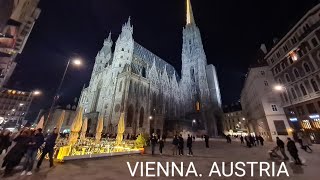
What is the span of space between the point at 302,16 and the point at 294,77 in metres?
9.78

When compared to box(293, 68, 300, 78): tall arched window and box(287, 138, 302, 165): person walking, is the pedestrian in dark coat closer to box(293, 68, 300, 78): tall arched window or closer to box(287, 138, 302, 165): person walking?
box(287, 138, 302, 165): person walking

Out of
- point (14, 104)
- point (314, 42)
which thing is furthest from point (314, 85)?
point (14, 104)

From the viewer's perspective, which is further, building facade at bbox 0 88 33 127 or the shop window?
building facade at bbox 0 88 33 127

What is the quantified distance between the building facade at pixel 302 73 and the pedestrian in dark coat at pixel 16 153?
31749 millimetres

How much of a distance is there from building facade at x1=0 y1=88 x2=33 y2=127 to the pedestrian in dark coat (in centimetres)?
7637

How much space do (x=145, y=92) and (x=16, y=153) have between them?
41.5m

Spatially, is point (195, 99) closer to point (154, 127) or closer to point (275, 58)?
point (154, 127)

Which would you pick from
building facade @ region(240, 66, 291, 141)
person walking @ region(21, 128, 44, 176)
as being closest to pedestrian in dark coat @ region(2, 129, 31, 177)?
person walking @ region(21, 128, 44, 176)

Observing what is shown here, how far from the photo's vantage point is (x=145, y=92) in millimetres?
47969

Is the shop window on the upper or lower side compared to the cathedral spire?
lower

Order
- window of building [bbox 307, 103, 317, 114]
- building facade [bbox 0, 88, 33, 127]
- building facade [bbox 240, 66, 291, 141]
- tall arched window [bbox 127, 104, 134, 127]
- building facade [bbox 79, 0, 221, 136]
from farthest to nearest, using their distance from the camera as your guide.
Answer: building facade [bbox 0, 88, 33, 127]
building facade [bbox 79, 0, 221, 136]
tall arched window [bbox 127, 104, 134, 127]
building facade [bbox 240, 66, 291, 141]
window of building [bbox 307, 103, 317, 114]

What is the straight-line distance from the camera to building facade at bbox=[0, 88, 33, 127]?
201ft

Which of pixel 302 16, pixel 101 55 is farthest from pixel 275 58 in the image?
pixel 101 55

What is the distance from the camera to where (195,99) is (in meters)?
62.6
